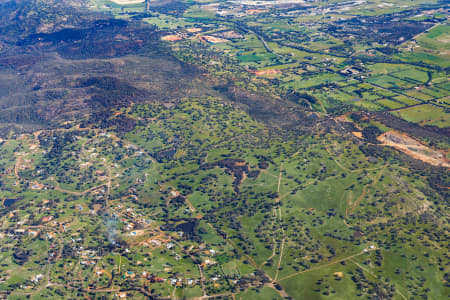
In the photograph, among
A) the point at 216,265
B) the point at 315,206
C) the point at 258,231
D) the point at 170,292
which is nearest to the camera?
the point at 170,292

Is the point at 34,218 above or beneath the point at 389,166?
beneath

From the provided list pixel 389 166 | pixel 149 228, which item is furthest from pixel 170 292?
pixel 389 166

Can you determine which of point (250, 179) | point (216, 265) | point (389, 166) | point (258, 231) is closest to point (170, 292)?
point (216, 265)

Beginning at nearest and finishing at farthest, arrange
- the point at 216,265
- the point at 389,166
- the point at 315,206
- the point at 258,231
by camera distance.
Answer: the point at 216,265 → the point at 258,231 → the point at 315,206 → the point at 389,166

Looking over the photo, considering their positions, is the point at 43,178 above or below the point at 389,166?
below

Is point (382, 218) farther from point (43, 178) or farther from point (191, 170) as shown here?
point (43, 178)

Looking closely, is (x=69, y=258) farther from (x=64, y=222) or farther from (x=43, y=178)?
(x=43, y=178)

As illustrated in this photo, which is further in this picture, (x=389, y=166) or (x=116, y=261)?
(x=389, y=166)

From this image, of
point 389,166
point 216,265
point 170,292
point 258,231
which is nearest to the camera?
point 170,292

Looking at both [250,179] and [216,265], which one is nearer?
[216,265]
